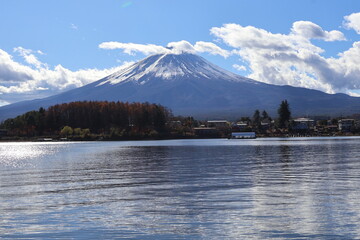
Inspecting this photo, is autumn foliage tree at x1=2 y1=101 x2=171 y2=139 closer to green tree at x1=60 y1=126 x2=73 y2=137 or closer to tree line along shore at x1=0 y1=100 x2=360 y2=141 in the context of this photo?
tree line along shore at x1=0 y1=100 x2=360 y2=141

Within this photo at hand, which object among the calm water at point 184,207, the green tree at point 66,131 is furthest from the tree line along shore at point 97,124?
the calm water at point 184,207

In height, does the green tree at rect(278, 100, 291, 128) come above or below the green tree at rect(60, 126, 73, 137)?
above

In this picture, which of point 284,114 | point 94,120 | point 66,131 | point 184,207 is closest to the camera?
point 184,207

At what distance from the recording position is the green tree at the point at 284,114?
19250 cm

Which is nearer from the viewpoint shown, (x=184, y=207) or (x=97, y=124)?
(x=184, y=207)

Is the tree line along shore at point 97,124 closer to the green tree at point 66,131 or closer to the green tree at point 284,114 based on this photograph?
the green tree at point 66,131

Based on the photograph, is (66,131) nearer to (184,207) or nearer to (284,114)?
(284,114)

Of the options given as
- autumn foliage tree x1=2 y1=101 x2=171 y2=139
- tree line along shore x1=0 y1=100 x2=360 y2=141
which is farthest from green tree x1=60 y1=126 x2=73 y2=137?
autumn foliage tree x1=2 y1=101 x2=171 y2=139

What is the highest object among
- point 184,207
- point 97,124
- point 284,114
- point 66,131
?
point 284,114

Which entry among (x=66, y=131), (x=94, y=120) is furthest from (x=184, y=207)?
(x=94, y=120)

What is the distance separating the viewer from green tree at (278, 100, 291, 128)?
192 metres

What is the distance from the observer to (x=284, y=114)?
193 metres

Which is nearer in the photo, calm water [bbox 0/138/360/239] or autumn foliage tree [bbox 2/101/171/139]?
calm water [bbox 0/138/360/239]

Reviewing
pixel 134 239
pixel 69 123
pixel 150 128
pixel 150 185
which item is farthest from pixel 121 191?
pixel 69 123
